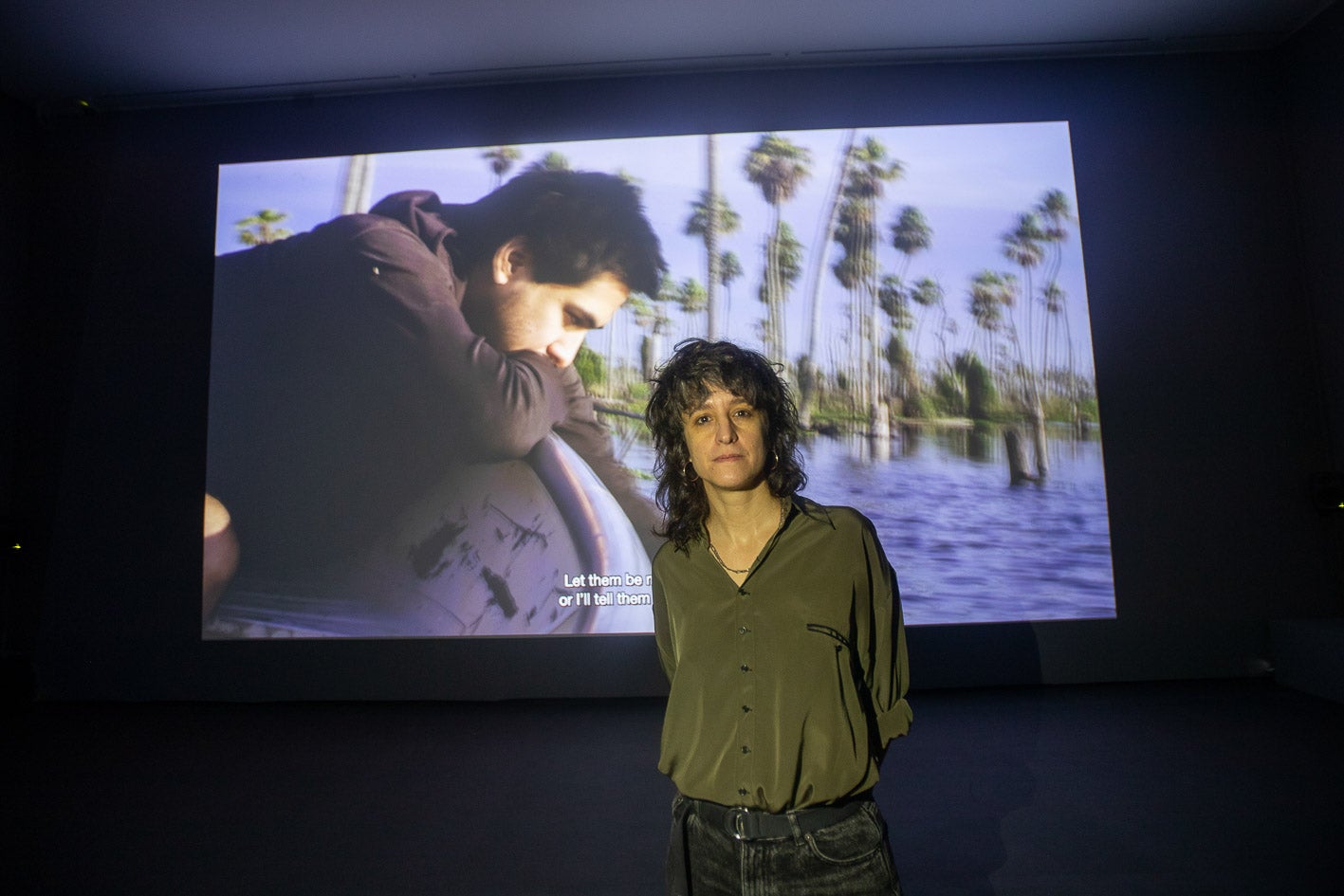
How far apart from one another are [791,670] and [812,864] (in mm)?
226

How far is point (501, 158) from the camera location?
4504 mm

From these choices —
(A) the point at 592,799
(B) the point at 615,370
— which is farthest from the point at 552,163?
(A) the point at 592,799

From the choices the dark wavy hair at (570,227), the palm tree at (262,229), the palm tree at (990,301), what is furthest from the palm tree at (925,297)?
the palm tree at (262,229)

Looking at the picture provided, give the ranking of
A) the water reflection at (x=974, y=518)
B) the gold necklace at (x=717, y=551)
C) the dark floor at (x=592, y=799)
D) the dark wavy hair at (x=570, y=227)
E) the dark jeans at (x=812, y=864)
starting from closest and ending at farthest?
the dark jeans at (x=812, y=864) → the gold necklace at (x=717, y=551) → the dark floor at (x=592, y=799) → the water reflection at (x=974, y=518) → the dark wavy hair at (x=570, y=227)

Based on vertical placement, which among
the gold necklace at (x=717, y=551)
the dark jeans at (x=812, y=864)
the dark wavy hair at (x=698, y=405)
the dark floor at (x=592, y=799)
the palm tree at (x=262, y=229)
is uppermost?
the palm tree at (x=262, y=229)

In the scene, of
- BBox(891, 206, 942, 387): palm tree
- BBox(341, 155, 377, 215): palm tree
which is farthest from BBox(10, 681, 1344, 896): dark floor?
BBox(341, 155, 377, 215): palm tree

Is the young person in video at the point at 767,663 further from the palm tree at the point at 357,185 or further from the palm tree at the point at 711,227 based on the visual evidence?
the palm tree at the point at 357,185

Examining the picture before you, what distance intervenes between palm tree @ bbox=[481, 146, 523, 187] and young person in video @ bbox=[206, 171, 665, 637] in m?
0.09

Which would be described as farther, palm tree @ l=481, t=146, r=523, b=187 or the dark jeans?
palm tree @ l=481, t=146, r=523, b=187

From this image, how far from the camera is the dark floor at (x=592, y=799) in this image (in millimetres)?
2148

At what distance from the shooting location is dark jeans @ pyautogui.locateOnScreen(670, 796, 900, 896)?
36.8 inches

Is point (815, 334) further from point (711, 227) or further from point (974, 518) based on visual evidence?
point (974, 518)

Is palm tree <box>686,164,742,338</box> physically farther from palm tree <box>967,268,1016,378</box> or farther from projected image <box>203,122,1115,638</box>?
palm tree <box>967,268,1016,378</box>

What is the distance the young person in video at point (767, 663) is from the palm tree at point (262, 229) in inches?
168
